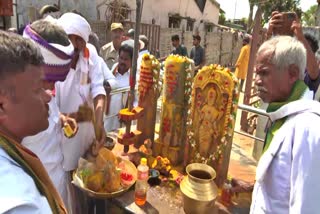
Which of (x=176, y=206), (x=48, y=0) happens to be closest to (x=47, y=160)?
(x=176, y=206)

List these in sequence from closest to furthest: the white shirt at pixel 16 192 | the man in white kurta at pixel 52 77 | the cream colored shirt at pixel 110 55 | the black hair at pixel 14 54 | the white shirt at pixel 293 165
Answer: the white shirt at pixel 16 192 < the black hair at pixel 14 54 < the white shirt at pixel 293 165 < the man in white kurta at pixel 52 77 < the cream colored shirt at pixel 110 55

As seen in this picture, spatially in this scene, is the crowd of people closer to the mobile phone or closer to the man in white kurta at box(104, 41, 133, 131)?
the mobile phone

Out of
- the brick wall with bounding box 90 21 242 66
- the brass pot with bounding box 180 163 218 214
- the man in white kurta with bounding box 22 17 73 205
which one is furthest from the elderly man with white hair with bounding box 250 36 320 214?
the brick wall with bounding box 90 21 242 66

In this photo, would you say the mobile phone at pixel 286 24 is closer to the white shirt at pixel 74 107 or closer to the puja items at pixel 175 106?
the puja items at pixel 175 106

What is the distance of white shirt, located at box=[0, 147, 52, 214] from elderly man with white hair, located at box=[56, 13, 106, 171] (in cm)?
145

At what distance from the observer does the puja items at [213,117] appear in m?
2.32

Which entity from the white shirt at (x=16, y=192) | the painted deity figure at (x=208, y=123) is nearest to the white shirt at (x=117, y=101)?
the painted deity figure at (x=208, y=123)

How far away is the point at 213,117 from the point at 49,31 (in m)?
1.41

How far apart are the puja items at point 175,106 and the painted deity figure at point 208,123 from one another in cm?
26

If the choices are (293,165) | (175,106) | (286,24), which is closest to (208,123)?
(175,106)

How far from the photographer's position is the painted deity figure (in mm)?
2369

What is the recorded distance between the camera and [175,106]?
2627 millimetres

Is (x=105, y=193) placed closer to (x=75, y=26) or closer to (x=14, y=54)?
(x=75, y=26)

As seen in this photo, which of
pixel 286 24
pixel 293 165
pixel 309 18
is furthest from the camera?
pixel 309 18
